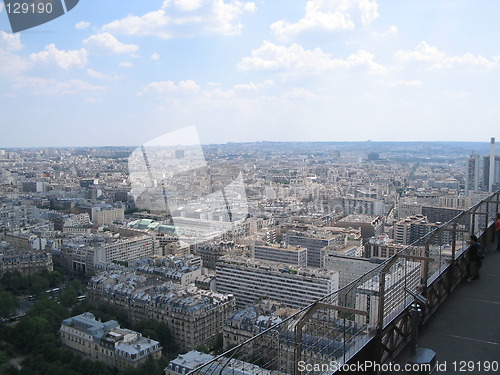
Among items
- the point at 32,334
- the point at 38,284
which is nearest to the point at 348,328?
the point at 32,334

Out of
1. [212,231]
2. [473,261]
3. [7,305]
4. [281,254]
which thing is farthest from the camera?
[212,231]

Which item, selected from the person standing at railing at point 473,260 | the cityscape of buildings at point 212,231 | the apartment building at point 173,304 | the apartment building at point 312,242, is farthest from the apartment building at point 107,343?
the apartment building at point 312,242

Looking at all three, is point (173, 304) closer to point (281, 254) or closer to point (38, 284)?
point (38, 284)

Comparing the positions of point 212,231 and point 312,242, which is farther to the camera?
point 212,231

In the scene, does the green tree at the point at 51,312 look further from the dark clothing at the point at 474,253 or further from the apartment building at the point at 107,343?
the dark clothing at the point at 474,253

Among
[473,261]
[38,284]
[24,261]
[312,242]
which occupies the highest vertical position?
[473,261]

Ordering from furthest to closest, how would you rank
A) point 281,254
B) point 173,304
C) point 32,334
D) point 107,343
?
point 281,254 → point 173,304 → point 32,334 → point 107,343

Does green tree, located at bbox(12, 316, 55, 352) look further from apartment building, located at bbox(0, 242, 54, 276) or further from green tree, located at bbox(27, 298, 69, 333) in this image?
apartment building, located at bbox(0, 242, 54, 276)
